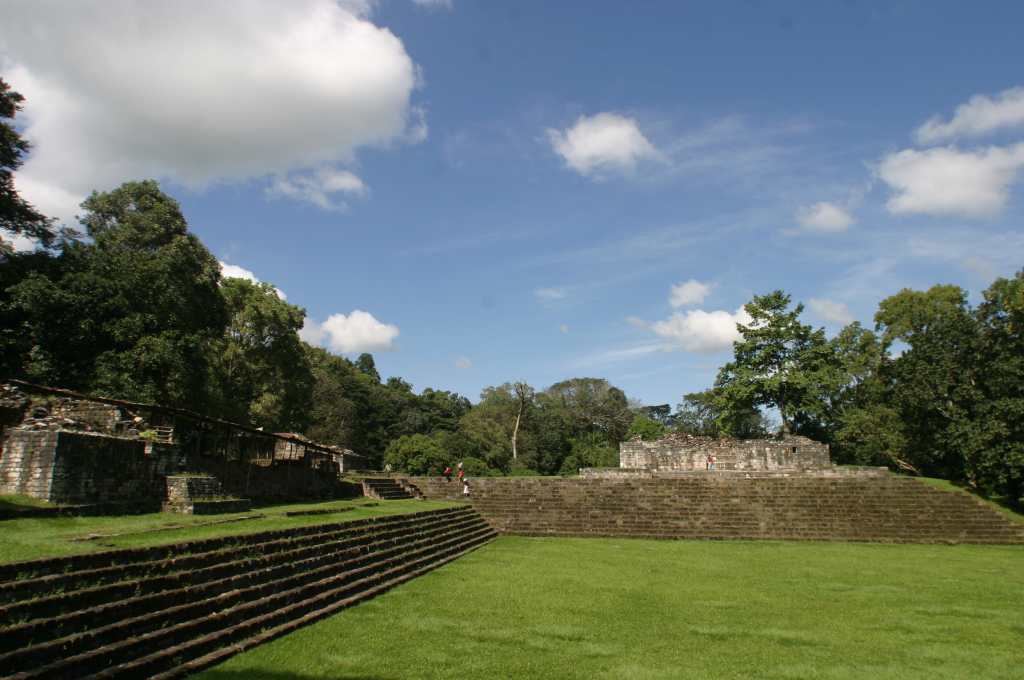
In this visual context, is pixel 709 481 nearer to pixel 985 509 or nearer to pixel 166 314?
pixel 985 509

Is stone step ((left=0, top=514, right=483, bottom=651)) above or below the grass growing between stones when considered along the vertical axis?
above

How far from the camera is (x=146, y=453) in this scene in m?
10.6

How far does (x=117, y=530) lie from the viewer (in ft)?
24.0

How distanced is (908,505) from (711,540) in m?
6.38

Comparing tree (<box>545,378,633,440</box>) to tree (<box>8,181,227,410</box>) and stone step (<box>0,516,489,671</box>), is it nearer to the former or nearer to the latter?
tree (<box>8,181,227,410</box>)

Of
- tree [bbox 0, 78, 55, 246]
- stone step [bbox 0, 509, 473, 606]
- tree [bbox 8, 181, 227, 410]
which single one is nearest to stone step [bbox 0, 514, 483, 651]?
stone step [bbox 0, 509, 473, 606]

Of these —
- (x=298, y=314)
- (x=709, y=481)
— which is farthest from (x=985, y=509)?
(x=298, y=314)

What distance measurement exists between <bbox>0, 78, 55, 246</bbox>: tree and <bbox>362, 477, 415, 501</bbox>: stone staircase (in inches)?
470

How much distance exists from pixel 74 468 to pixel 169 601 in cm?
497

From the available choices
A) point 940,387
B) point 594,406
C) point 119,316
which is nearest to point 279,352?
point 119,316

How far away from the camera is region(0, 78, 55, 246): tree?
53.4 ft

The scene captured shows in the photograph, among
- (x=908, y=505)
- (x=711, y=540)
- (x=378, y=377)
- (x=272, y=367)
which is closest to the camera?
(x=711, y=540)

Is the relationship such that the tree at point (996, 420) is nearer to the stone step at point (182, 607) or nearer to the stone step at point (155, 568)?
the stone step at point (182, 607)

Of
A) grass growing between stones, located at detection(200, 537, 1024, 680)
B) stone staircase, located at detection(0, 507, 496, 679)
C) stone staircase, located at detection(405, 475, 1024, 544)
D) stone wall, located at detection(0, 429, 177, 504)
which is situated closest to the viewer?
stone staircase, located at detection(0, 507, 496, 679)
